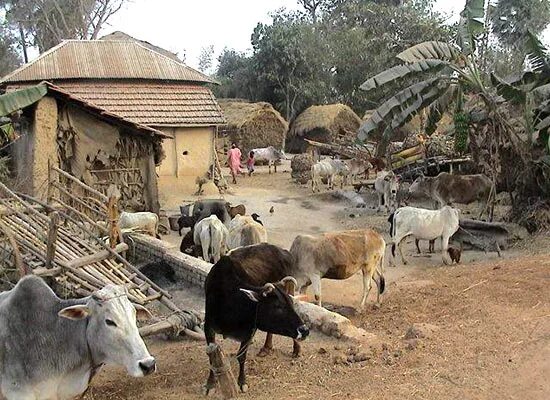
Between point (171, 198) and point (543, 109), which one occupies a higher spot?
point (543, 109)

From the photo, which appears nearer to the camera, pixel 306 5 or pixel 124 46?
pixel 124 46

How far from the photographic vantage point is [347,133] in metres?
33.0

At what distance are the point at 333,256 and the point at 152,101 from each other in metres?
15.0

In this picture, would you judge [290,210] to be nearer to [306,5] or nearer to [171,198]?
[171,198]

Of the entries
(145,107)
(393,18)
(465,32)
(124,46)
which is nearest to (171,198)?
(145,107)

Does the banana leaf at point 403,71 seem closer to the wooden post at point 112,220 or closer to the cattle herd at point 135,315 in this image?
the cattle herd at point 135,315

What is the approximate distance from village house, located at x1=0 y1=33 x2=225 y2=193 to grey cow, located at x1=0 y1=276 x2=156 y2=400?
16.6m

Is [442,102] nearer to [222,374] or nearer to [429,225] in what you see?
[429,225]

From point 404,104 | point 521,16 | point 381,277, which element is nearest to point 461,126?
point 404,104

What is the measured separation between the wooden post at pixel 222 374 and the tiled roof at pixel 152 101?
16.0m

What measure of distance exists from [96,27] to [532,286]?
129 ft

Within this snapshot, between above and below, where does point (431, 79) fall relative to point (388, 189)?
above

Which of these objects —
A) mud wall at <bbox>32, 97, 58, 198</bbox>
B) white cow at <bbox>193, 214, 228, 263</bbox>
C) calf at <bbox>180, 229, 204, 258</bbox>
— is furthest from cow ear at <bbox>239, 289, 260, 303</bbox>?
mud wall at <bbox>32, 97, 58, 198</bbox>

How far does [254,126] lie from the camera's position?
33500 millimetres
